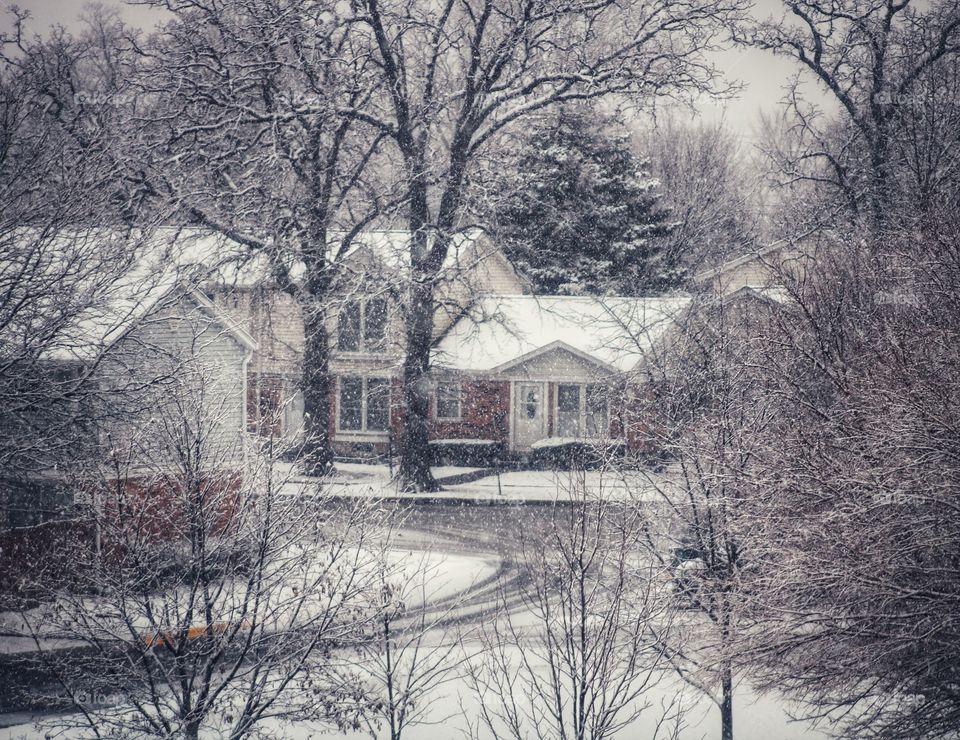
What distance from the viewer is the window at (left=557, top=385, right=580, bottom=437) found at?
32406 mm

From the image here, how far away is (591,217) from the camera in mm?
36656

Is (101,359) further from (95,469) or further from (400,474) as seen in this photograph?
(400,474)

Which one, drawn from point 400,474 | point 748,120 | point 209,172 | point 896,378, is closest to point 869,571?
point 896,378

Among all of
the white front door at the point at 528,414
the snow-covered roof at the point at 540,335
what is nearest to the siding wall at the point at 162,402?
the snow-covered roof at the point at 540,335

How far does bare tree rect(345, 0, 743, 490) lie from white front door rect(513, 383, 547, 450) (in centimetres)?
493

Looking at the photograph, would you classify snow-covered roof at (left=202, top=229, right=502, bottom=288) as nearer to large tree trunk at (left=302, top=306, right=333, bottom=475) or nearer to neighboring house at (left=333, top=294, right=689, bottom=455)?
large tree trunk at (left=302, top=306, right=333, bottom=475)

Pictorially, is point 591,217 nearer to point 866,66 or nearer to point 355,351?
point 355,351

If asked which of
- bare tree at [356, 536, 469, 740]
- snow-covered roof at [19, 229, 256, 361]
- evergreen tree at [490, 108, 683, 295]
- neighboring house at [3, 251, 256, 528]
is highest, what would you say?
evergreen tree at [490, 108, 683, 295]

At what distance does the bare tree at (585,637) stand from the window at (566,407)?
15784 mm

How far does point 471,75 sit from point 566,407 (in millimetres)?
12393

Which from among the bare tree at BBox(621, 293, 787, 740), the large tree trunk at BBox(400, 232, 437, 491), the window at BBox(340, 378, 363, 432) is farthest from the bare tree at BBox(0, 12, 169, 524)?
the window at BBox(340, 378, 363, 432)

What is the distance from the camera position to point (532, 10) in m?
25.9

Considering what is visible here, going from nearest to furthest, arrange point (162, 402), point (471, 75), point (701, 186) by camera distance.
A: point (162, 402) → point (471, 75) → point (701, 186)

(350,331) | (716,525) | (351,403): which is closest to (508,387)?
(351,403)
